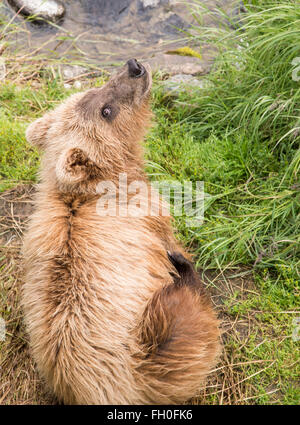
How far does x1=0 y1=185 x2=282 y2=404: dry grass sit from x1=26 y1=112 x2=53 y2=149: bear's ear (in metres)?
0.93

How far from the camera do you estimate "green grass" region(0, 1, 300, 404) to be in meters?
3.46

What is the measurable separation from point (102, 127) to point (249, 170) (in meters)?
1.61

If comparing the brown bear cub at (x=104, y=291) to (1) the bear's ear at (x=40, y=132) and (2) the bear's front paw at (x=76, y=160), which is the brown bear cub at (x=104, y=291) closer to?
(2) the bear's front paw at (x=76, y=160)

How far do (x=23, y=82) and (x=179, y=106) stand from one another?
242 cm

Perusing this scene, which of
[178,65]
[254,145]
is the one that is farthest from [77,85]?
[254,145]

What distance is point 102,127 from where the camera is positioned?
371 cm

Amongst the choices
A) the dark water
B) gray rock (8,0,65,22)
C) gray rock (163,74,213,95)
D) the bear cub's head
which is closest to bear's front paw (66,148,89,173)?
the bear cub's head

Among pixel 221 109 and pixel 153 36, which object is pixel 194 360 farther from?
pixel 153 36

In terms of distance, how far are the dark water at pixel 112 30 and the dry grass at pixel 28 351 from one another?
3.69 m

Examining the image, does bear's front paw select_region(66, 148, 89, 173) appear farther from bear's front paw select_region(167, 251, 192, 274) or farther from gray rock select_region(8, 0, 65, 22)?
gray rock select_region(8, 0, 65, 22)

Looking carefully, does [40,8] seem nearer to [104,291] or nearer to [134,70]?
[134,70]

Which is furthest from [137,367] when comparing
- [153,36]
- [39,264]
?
[153,36]

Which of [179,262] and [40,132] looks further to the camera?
[40,132]

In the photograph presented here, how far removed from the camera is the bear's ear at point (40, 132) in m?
3.91
